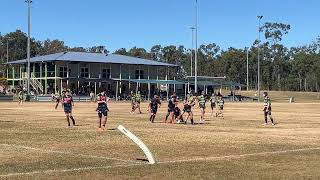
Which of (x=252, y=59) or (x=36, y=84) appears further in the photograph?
(x=252, y=59)

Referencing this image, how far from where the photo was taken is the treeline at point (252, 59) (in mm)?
146000

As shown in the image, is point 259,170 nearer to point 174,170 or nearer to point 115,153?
point 174,170

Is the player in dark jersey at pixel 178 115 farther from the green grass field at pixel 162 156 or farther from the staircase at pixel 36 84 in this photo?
the staircase at pixel 36 84

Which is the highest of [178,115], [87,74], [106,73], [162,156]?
[106,73]

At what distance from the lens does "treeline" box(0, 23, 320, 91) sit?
146000 mm

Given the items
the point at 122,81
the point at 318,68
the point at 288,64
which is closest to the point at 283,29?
the point at 288,64

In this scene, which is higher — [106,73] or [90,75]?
[106,73]

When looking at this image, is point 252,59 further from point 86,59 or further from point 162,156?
point 162,156

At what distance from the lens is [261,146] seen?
17.8 metres

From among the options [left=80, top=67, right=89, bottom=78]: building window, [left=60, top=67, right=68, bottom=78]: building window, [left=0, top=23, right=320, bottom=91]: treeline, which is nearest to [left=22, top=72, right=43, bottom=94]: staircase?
[left=60, top=67, right=68, bottom=78]: building window

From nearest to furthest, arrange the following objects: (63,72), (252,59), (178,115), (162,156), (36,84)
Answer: (162,156)
(178,115)
(63,72)
(36,84)
(252,59)

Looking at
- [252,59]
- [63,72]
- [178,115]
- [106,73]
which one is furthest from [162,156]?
[252,59]

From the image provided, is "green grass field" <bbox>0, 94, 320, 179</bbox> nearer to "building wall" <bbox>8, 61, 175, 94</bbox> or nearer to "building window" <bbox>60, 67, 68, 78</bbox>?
"building wall" <bbox>8, 61, 175, 94</bbox>

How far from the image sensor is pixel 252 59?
148500mm
